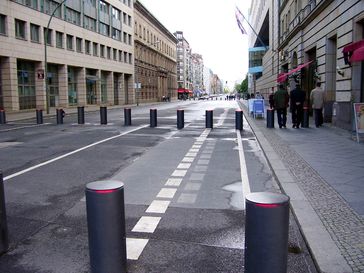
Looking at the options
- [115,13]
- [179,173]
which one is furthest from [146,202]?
[115,13]

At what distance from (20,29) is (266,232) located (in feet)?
126

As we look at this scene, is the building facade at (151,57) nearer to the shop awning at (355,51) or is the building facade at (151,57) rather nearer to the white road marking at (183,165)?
the shop awning at (355,51)

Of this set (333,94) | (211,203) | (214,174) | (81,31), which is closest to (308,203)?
(211,203)

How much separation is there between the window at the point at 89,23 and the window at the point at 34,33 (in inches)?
476

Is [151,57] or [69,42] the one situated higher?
[151,57]

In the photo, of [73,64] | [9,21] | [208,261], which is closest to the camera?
[208,261]

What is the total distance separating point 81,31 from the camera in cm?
5041

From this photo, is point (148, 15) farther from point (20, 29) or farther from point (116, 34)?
point (20, 29)

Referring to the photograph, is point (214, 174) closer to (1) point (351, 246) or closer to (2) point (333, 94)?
(1) point (351, 246)

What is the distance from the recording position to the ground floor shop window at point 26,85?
126 ft

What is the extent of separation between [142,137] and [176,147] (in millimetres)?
3120

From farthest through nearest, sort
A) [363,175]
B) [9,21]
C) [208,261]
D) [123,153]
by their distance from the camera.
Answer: [9,21]
[123,153]
[363,175]
[208,261]

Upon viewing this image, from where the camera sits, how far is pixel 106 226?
3861mm

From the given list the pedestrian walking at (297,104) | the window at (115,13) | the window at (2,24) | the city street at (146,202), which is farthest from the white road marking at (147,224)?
the window at (115,13)
